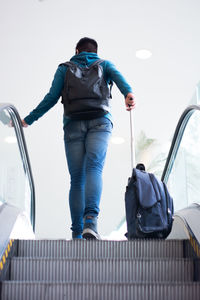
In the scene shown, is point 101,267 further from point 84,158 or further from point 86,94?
point 86,94

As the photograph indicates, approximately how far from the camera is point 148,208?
4.06 m

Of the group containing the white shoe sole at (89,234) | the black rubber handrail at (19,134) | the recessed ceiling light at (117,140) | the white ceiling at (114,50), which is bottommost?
the white shoe sole at (89,234)

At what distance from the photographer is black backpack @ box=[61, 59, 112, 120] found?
13.3 feet

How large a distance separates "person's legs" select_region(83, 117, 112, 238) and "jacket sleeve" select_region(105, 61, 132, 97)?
0.28 metres

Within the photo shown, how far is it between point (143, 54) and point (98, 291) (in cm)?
736

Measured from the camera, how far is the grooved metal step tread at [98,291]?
2574 mm

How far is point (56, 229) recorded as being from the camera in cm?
1445

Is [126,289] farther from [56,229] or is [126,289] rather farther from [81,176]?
[56,229]

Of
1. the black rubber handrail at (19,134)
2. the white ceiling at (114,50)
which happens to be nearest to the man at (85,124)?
the black rubber handrail at (19,134)

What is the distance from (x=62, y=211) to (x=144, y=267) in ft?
36.2

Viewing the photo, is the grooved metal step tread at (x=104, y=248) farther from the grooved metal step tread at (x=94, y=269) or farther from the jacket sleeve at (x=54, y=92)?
the jacket sleeve at (x=54, y=92)

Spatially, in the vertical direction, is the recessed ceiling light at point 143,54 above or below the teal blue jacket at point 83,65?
above

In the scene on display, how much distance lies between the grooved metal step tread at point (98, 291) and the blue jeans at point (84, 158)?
1347mm

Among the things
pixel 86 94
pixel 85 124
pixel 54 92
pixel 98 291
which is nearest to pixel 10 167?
pixel 54 92
